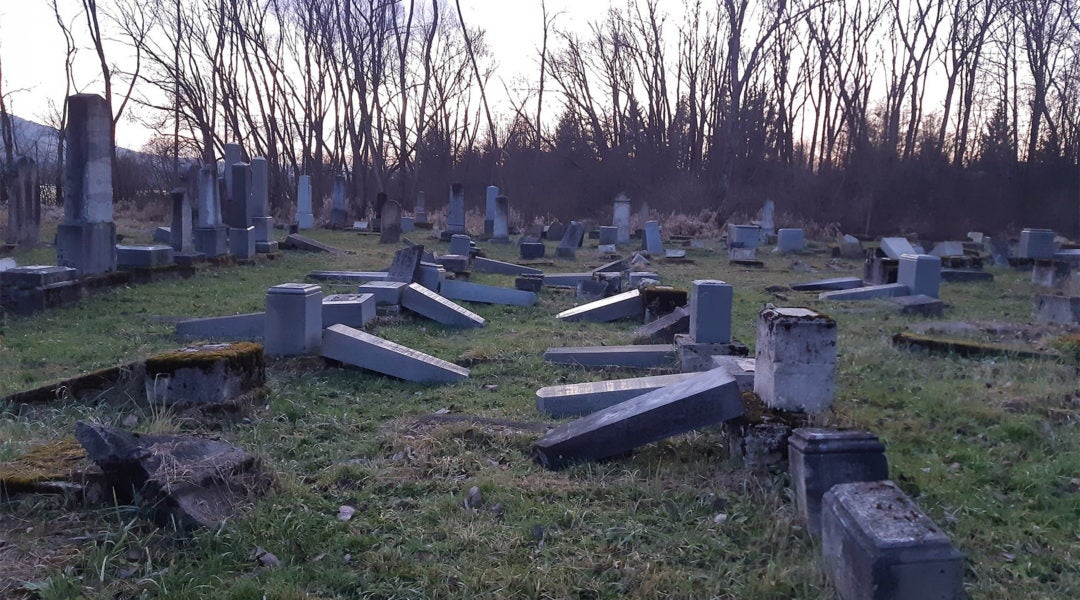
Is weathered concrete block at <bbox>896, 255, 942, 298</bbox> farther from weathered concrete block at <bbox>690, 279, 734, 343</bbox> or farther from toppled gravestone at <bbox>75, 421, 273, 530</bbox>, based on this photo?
toppled gravestone at <bbox>75, 421, 273, 530</bbox>

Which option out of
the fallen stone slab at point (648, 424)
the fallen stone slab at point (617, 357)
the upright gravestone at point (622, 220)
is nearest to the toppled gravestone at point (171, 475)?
the fallen stone slab at point (648, 424)

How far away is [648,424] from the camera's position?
16.4 ft

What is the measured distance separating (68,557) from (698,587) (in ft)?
8.49

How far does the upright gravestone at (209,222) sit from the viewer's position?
54.7ft

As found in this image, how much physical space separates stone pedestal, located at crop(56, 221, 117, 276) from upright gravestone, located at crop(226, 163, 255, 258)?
15.2 ft

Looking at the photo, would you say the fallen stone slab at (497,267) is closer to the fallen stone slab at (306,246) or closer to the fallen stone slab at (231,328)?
the fallen stone slab at (306,246)

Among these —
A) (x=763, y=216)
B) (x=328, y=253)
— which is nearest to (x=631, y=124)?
(x=763, y=216)

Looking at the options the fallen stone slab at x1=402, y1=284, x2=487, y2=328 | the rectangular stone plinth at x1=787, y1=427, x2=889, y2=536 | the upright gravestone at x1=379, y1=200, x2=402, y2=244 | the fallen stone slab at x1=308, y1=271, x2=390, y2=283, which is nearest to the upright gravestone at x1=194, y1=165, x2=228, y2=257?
the fallen stone slab at x1=308, y1=271, x2=390, y2=283

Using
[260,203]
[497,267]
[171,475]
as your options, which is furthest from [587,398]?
[260,203]

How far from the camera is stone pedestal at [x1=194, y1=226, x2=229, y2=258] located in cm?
1664

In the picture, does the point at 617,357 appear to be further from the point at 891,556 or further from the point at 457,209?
the point at 457,209

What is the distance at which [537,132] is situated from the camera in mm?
42781

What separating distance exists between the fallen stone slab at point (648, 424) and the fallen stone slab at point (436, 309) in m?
5.33

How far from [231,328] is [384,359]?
2588 millimetres
